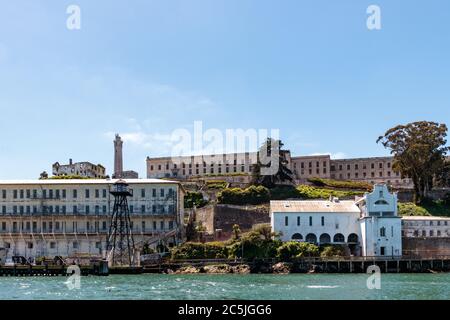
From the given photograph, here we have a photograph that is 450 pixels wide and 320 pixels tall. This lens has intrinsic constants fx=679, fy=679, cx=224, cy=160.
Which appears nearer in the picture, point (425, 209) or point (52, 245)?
point (52, 245)

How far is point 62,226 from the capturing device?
3334 inches

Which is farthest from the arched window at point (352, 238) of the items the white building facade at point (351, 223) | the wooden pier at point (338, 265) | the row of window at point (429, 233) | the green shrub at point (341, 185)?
the green shrub at point (341, 185)

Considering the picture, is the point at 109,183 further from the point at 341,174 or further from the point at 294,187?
the point at 341,174

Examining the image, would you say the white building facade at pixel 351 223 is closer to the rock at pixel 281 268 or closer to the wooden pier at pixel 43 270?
the rock at pixel 281 268

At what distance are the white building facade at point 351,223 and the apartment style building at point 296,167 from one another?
4608cm

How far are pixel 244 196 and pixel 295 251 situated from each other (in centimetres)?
1896

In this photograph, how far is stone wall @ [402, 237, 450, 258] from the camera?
7669 centimetres

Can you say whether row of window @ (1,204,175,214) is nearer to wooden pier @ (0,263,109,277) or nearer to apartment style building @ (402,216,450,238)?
wooden pier @ (0,263,109,277)

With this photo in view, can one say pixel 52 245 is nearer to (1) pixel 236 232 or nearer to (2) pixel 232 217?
(2) pixel 232 217

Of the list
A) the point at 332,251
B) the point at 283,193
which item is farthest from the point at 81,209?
the point at 332,251

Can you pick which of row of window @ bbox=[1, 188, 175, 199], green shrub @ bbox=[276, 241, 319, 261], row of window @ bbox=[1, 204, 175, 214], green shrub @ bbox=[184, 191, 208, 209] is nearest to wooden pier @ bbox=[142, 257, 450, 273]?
green shrub @ bbox=[276, 241, 319, 261]

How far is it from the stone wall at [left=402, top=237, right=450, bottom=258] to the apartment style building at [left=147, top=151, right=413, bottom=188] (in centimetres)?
4780

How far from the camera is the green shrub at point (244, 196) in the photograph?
8988 cm
